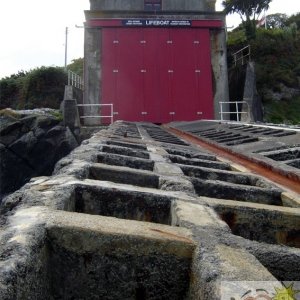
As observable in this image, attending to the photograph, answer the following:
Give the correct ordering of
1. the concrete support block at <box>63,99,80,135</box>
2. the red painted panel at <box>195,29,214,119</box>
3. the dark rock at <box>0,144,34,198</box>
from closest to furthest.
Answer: the concrete support block at <box>63,99,80,135</box>, the dark rock at <box>0,144,34,198</box>, the red painted panel at <box>195,29,214,119</box>

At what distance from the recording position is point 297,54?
25422 millimetres

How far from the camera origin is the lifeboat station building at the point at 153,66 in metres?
18.5

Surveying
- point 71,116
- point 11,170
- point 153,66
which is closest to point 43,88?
point 153,66

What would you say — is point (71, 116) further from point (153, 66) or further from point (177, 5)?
point (177, 5)

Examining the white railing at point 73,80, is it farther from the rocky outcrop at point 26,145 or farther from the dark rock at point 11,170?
the dark rock at point 11,170

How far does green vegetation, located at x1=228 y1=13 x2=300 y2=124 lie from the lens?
21438 mm

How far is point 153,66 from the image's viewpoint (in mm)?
18828

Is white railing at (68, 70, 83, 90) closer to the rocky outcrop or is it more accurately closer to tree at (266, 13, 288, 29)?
the rocky outcrop

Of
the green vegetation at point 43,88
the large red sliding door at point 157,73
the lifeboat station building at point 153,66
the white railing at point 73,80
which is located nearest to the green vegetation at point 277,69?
the lifeboat station building at point 153,66

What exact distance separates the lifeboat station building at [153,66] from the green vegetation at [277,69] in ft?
12.2

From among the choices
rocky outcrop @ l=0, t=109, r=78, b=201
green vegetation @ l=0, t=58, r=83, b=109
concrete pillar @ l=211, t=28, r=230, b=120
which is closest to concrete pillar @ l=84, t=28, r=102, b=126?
rocky outcrop @ l=0, t=109, r=78, b=201

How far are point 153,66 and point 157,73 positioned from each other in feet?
1.17

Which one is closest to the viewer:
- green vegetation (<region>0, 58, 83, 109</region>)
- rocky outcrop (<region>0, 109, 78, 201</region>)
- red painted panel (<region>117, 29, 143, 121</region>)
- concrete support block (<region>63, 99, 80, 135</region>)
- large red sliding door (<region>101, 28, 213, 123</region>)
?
concrete support block (<region>63, 99, 80, 135</region>)

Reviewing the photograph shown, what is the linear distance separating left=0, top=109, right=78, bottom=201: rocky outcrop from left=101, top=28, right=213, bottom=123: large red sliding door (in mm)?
3475
